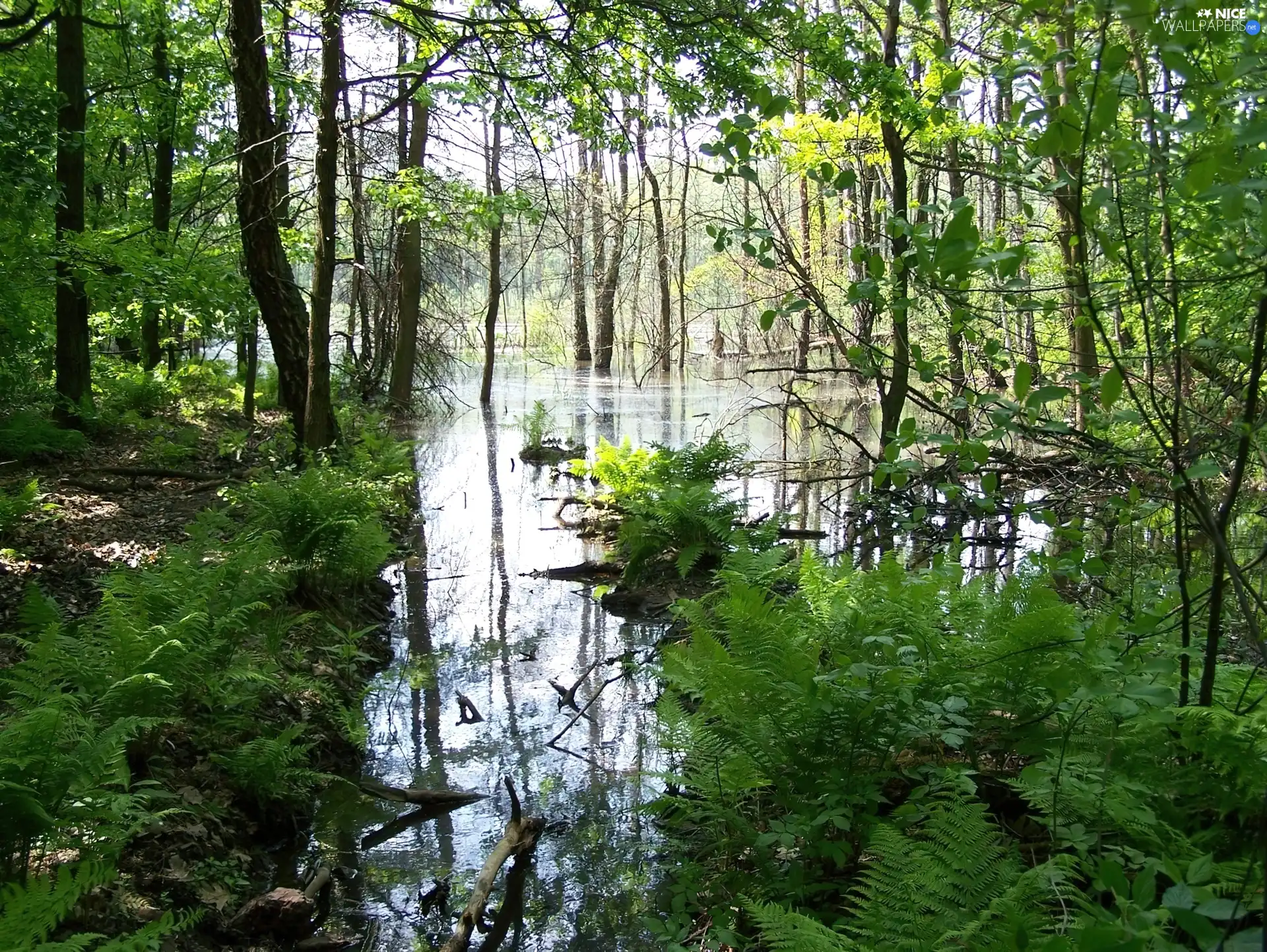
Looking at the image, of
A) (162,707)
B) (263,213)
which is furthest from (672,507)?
(162,707)

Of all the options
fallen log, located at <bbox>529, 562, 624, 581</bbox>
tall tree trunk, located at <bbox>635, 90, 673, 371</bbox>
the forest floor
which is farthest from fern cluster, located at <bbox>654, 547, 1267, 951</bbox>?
tall tree trunk, located at <bbox>635, 90, 673, 371</bbox>

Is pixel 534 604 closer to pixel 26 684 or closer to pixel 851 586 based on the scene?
pixel 851 586

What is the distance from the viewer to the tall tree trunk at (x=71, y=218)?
25.2 ft

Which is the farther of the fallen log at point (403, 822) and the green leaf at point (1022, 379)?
the fallen log at point (403, 822)

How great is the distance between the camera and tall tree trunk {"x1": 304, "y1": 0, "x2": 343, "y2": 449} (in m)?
7.62

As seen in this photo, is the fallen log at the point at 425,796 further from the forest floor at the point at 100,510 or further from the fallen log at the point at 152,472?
the fallen log at the point at 152,472

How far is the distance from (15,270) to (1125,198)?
8.31 m

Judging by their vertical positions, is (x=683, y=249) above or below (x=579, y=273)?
below

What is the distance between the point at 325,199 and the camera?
793 centimetres

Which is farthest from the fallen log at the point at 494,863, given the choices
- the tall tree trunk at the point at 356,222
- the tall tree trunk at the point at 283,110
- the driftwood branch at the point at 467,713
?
the tall tree trunk at the point at 283,110

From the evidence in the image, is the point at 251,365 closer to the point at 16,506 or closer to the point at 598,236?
the point at 16,506

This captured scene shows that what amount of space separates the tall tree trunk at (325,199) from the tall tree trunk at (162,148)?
1.51 metres

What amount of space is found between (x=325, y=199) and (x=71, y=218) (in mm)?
2947

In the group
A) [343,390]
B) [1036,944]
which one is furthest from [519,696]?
[343,390]
